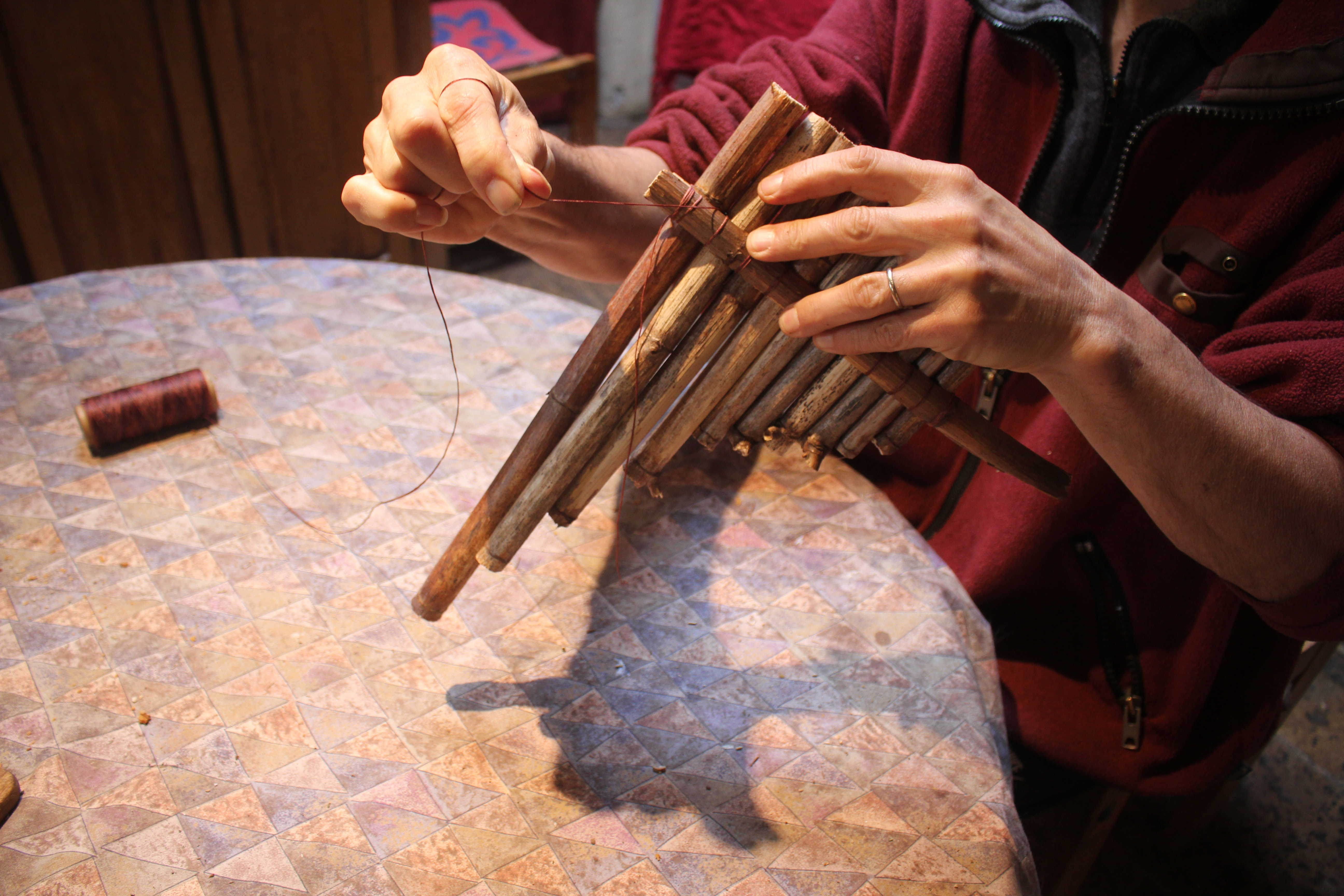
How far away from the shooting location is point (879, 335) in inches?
49.8

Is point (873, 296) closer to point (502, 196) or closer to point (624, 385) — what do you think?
point (624, 385)

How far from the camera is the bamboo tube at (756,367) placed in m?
1.30

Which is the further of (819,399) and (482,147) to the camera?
(819,399)

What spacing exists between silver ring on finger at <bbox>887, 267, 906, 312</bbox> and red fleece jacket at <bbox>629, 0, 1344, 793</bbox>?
625 millimetres

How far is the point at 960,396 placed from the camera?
1.96 m

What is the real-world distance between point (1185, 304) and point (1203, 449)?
1.19ft

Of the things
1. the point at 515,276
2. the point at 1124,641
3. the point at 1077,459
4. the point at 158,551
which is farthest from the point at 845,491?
the point at 515,276

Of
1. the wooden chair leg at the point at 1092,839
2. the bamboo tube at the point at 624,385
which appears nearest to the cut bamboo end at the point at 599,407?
the bamboo tube at the point at 624,385

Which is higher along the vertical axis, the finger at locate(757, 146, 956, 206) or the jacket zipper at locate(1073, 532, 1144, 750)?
the finger at locate(757, 146, 956, 206)

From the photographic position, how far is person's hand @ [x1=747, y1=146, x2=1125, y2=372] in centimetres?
118

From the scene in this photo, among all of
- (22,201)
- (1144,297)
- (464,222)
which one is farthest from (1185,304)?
(22,201)

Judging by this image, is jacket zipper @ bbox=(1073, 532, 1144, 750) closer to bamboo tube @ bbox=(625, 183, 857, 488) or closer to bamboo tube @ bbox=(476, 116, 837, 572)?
bamboo tube @ bbox=(625, 183, 857, 488)

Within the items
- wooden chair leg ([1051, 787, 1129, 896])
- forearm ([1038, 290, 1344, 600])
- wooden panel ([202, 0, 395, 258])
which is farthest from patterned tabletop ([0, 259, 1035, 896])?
wooden panel ([202, 0, 395, 258])

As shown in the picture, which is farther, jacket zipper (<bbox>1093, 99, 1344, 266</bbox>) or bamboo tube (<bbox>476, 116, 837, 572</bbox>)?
jacket zipper (<bbox>1093, 99, 1344, 266</bbox>)
